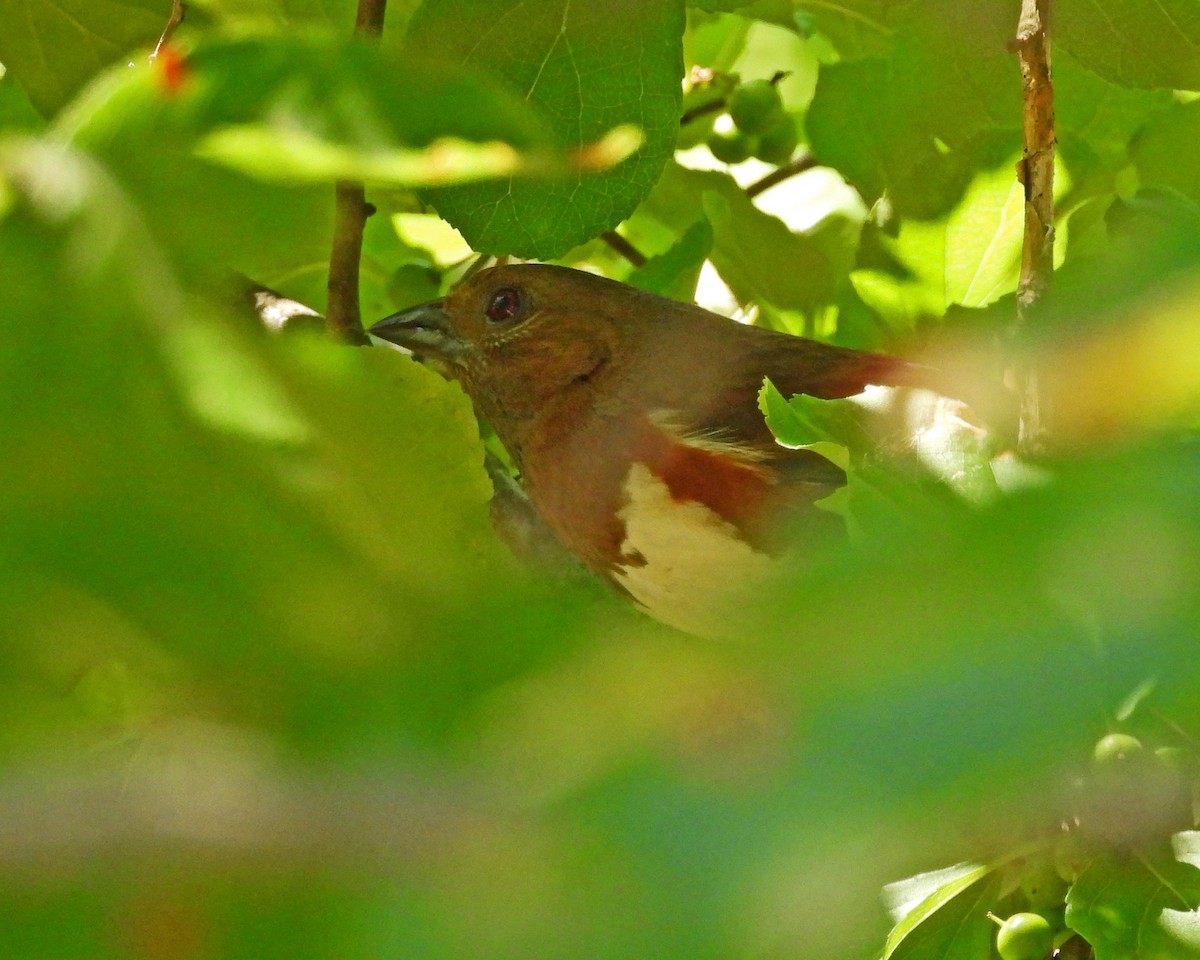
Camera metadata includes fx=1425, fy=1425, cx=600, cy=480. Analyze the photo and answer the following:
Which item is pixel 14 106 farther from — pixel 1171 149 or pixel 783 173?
pixel 1171 149

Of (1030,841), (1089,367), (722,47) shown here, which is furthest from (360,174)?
(722,47)

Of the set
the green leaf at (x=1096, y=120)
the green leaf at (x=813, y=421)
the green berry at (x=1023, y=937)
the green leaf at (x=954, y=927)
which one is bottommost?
the green berry at (x=1023, y=937)

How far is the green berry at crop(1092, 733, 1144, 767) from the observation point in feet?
2.13

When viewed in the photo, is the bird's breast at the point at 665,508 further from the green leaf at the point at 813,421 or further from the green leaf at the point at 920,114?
the green leaf at the point at 813,421

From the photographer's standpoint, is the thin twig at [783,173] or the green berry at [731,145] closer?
the green berry at [731,145]

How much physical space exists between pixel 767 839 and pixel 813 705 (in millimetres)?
42

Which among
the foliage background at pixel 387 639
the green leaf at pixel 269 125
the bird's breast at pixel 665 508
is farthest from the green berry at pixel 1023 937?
the green leaf at pixel 269 125

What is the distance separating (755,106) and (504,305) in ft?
2.64

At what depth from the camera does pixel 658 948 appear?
0.46 meters

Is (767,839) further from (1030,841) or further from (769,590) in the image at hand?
(1030,841)

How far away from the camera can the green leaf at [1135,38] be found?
2.04m

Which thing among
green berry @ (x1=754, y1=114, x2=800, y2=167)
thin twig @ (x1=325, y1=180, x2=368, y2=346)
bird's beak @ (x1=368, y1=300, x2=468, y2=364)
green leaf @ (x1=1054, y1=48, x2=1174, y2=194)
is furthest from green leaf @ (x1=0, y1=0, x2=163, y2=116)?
green leaf @ (x1=1054, y1=48, x2=1174, y2=194)

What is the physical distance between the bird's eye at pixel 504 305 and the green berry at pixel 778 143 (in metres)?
0.68

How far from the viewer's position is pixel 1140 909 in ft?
5.71
